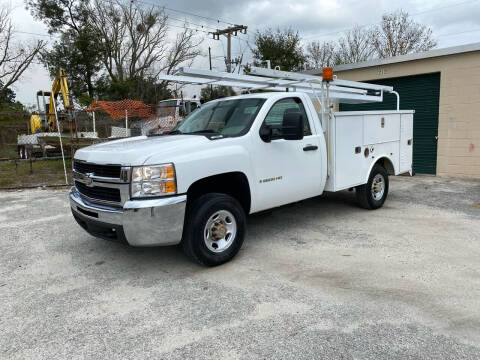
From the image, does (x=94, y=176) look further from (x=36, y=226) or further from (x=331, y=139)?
(x=331, y=139)

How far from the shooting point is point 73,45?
27.2 metres

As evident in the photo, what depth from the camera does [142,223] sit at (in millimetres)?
3672

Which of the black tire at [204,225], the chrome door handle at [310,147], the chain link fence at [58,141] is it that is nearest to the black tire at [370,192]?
the chrome door handle at [310,147]

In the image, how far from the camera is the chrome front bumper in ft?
12.0

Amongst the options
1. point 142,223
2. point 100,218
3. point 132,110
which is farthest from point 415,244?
point 132,110

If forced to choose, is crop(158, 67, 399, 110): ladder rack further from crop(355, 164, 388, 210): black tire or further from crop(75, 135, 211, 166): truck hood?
crop(355, 164, 388, 210): black tire

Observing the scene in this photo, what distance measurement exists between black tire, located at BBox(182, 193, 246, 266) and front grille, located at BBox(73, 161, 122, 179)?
851mm

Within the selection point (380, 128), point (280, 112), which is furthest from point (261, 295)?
point (380, 128)

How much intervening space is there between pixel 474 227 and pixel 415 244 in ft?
4.54

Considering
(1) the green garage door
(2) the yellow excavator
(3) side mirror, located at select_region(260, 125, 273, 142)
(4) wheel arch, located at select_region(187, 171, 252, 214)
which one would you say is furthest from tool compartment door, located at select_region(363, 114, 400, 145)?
(2) the yellow excavator

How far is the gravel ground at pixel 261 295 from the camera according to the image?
2.81 meters

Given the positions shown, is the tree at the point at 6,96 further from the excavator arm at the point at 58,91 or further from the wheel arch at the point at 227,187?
the wheel arch at the point at 227,187

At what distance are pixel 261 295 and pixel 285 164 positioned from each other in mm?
1877

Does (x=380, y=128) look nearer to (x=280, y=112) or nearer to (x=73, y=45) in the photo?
(x=280, y=112)
